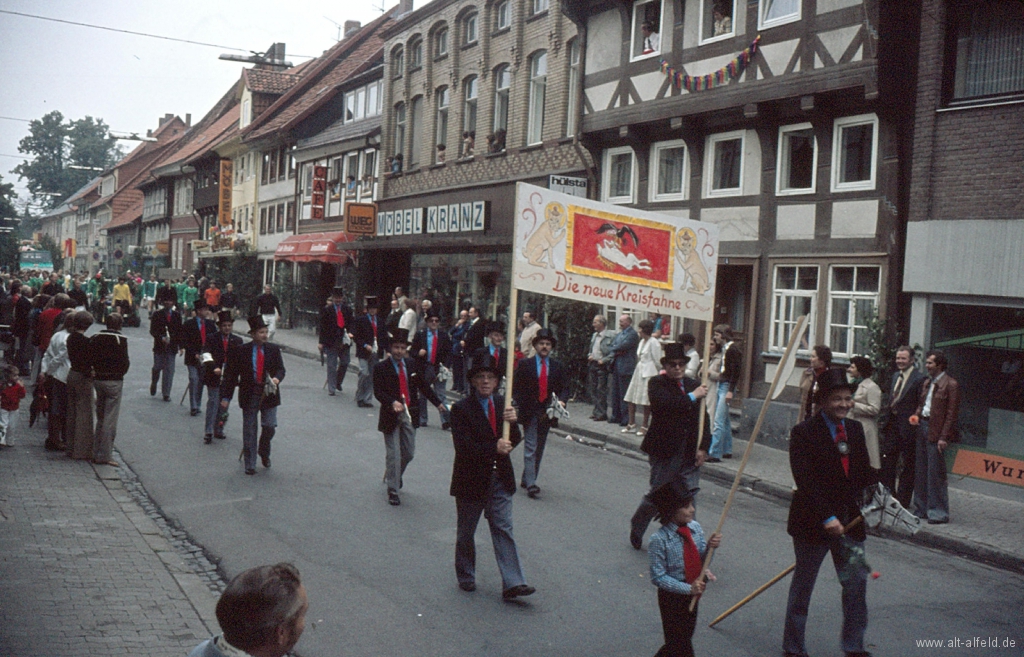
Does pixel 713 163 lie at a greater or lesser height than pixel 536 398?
greater

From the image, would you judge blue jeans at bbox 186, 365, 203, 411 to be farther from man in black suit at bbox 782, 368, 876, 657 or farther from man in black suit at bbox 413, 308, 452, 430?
man in black suit at bbox 782, 368, 876, 657

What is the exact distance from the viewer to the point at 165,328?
1625 centimetres

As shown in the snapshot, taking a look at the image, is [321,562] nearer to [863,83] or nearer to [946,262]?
[946,262]

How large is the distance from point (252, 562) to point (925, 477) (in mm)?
6770

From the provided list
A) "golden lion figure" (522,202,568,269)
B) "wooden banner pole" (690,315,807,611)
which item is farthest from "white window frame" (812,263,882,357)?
"wooden banner pole" (690,315,807,611)

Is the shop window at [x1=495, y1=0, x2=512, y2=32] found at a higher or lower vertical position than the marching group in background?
higher

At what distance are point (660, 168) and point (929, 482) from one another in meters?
11.0

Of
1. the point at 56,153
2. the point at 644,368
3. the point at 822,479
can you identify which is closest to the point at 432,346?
the point at 644,368

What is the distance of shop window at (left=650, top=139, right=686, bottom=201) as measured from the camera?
19.8 m

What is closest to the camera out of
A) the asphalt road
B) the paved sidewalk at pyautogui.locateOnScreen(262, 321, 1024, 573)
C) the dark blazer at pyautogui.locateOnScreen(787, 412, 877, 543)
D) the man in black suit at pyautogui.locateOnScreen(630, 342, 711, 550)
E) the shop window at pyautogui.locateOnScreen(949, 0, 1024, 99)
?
the dark blazer at pyautogui.locateOnScreen(787, 412, 877, 543)

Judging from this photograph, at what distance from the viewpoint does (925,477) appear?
415 inches

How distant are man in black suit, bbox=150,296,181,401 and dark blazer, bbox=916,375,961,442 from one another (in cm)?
1060

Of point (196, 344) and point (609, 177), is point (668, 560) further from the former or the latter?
point (609, 177)

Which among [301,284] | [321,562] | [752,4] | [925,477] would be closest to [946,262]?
[925,477]
